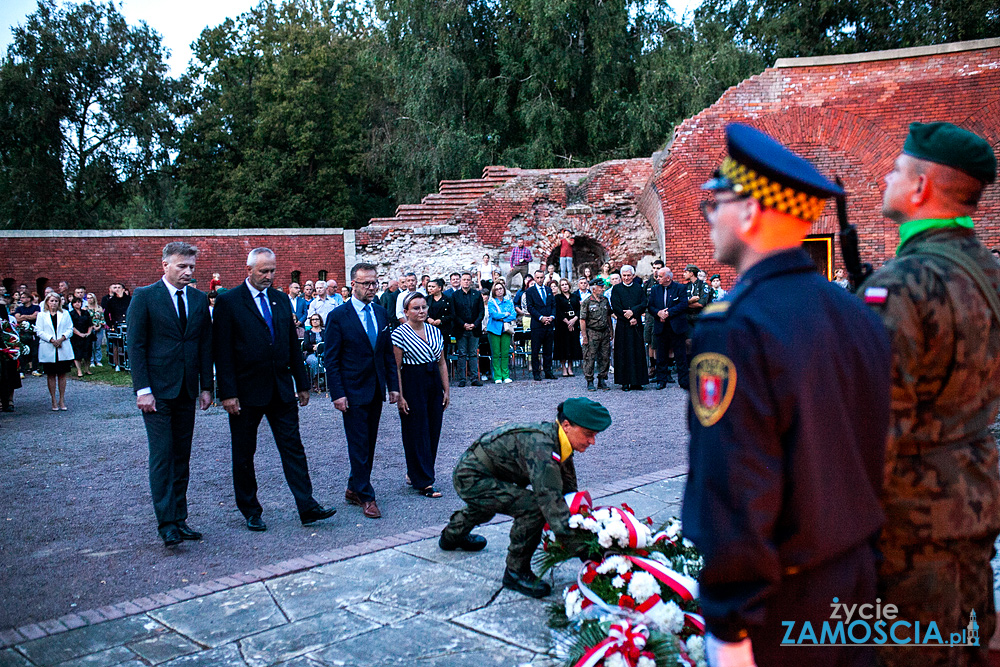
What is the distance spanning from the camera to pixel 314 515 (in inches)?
247

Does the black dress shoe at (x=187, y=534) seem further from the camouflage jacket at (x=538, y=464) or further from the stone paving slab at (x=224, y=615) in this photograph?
the camouflage jacket at (x=538, y=464)

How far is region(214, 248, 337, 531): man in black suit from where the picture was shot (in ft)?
19.9

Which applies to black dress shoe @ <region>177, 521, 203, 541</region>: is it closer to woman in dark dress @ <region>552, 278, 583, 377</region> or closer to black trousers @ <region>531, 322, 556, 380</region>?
black trousers @ <region>531, 322, 556, 380</region>

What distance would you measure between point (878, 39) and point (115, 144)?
34205mm

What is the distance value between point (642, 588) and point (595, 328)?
10.7 m

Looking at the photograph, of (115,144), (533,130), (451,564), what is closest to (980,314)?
(451,564)

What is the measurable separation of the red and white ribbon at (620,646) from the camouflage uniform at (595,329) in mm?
10856

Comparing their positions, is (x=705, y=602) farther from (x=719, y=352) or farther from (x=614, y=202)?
(x=614, y=202)

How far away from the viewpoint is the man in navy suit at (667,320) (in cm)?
1380

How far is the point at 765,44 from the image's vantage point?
3522 cm

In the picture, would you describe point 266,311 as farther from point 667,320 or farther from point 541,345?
point 541,345

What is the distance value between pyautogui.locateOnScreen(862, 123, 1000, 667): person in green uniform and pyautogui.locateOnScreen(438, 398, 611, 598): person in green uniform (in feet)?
6.81

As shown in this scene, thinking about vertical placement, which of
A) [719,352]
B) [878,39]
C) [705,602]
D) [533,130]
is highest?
[878,39]

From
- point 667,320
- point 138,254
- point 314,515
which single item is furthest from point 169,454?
point 138,254
